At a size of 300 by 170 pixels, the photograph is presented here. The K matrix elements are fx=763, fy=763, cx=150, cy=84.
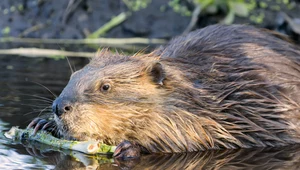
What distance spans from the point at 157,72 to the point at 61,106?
0.76m

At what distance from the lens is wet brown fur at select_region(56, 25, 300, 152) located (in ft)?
16.9

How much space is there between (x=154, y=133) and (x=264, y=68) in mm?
1055

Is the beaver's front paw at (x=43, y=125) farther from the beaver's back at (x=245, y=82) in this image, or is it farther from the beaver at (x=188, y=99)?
the beaver's back at (x=245, y=82)

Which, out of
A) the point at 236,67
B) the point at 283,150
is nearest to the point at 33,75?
A: the point at 236,67

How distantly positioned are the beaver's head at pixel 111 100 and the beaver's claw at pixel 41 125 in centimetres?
34

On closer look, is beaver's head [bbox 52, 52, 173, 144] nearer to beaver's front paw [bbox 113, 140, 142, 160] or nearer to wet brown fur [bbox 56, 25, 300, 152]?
wet brown fur [bbox 56, 25, 300, 152]

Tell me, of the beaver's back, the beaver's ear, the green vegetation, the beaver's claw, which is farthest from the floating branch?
the green vegetation

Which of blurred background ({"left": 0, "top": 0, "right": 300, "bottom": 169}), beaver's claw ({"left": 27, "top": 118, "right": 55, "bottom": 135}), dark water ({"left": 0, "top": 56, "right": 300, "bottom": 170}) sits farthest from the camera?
blurred background ({"left": 0, "top": 0, "right": 300, "bottom": 169})

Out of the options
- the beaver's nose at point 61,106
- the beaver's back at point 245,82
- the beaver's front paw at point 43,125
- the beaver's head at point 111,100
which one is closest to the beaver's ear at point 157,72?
the beaver's head at point 111,100

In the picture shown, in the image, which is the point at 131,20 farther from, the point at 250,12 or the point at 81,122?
the point at 81,122

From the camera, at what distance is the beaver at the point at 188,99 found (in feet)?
16.8

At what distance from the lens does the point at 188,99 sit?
212 inches

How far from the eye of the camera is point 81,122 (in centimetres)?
502

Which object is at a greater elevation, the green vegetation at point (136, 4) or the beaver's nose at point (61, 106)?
the green vegetation at point (136, 4)
